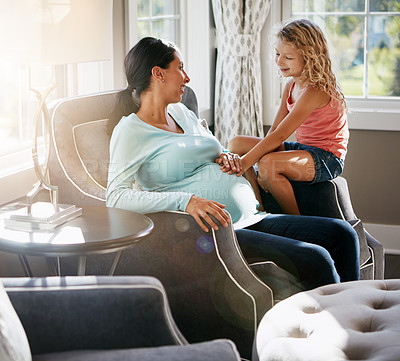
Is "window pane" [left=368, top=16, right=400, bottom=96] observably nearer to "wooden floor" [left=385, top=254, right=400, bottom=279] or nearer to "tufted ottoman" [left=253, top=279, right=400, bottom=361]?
"wooden floor" [left=385, top=254, right=400, bottom=279]

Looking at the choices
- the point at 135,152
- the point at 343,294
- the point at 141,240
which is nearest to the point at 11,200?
the point at 135,152

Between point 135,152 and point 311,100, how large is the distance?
92cm

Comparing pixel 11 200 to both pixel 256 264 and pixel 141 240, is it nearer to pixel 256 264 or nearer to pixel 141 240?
pixel 141 240

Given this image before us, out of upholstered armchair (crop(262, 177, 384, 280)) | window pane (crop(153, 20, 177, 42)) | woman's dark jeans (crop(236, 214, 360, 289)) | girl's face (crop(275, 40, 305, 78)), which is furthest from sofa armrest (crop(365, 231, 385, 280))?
window pane (crop(153, 20, 177, 42))

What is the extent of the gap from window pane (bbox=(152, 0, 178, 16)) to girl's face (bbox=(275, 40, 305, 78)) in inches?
47.0

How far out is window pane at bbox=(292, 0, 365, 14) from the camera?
3.99 m

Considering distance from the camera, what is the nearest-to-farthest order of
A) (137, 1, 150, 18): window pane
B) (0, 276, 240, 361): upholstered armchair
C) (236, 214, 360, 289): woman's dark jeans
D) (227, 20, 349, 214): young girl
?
(0, 276, 240, 361): upholstered armchair < (236, 214, 360, 289): woman's dark jeans < (227, 20, 349, 214): young girl < (137, 1, 150, 18): window pane

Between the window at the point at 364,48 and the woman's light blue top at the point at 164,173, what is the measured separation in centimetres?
180

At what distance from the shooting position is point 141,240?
6.35 ft

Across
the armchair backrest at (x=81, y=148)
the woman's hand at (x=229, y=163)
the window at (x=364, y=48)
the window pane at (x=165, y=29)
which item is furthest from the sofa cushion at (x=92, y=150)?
the window at (x=364, y=48)

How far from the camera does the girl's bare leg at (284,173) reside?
2664mm

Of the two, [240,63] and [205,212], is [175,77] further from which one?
[240,63]

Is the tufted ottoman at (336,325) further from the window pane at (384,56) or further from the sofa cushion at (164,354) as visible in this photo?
the window pane at (384,56)

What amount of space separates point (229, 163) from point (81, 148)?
569 millimetres
